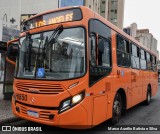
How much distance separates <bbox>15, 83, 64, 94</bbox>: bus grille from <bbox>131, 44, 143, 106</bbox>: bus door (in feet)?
12.7

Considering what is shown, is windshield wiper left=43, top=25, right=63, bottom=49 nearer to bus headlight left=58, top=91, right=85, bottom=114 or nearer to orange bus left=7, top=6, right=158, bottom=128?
orange bus left=7, top=6, right=158, bottom=128

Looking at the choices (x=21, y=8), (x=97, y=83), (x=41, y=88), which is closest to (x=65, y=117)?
(x=41, y=88)

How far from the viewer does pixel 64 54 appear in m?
5.16

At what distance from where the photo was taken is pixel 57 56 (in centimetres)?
520

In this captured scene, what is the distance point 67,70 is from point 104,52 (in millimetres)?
1340

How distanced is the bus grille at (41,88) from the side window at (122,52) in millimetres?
2481

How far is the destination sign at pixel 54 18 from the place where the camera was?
5.36 metres

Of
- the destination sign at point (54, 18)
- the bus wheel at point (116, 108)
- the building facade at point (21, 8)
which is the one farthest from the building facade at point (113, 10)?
the destination sign at point (54, 18)

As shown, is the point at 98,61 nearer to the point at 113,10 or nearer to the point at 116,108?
the point at 116,108

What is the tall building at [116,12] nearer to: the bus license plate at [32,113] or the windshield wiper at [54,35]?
the windshield wiper at [54,35]

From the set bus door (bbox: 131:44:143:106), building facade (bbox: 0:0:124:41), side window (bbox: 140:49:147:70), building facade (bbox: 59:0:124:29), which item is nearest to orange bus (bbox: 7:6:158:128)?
bus door (bbox: 131:44:143:106)

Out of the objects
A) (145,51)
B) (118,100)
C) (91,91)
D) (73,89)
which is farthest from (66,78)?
(145,51)

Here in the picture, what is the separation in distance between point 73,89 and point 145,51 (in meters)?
6.83

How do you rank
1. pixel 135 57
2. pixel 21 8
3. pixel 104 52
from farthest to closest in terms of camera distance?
pixel 21 8, pixel 135 57, pixel 104 52
